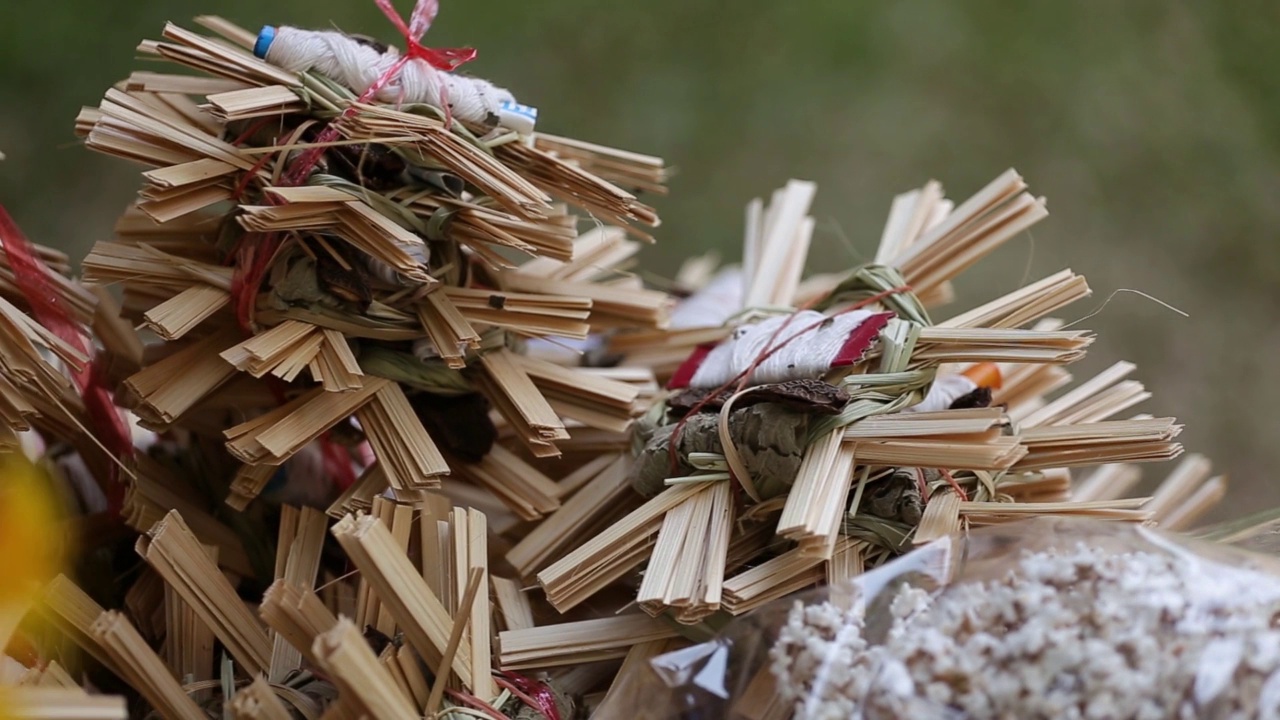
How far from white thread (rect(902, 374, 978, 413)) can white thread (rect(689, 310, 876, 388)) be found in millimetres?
61

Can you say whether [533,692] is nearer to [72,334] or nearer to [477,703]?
[477,703]

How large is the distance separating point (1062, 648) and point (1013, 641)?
21 millimetres

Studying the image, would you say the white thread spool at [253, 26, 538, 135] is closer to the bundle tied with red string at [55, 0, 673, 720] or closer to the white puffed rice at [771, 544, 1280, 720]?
the bundle tied with red string at [55, 0, 673, 720]

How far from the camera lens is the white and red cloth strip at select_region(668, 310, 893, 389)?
64cm

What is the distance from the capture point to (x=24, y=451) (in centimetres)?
73

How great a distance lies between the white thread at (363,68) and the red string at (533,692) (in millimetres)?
351

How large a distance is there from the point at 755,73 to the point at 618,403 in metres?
1.19

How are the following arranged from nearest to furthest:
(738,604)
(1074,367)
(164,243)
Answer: (738,604) → (164,243) → (1074,367)

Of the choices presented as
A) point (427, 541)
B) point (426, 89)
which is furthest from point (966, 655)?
point (426, 89)

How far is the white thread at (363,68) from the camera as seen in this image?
2.17 feet

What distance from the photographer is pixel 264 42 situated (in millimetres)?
673

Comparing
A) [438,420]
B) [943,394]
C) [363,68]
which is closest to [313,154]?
[363,68]

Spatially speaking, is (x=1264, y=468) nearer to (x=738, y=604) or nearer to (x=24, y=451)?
(x=738, y=604)

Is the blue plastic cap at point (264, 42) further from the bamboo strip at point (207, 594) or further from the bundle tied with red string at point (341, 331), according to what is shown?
the bamboo strip at point (207, 594)
